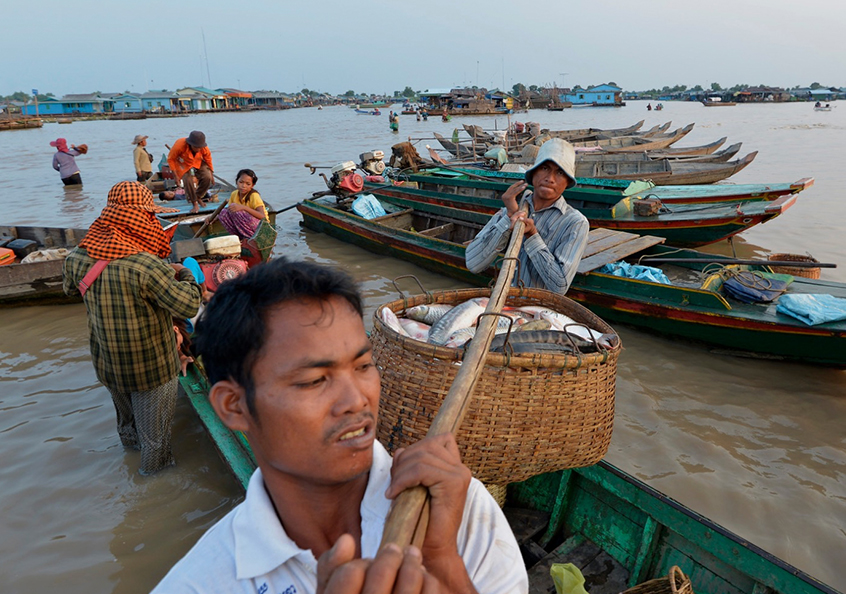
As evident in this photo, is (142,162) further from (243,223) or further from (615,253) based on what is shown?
(615,253)

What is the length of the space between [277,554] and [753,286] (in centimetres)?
554

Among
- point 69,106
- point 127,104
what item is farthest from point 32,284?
point 127,104

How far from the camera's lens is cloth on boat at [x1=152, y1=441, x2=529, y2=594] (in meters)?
0.99

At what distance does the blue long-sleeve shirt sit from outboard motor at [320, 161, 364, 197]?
10206 millimetres

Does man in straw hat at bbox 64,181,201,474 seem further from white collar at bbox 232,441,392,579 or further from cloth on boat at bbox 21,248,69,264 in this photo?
cloth on boat at bbox 21,248,69,264

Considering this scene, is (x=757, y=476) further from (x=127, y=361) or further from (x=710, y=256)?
(x=127, y=361)

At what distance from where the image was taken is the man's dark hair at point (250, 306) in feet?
3.30

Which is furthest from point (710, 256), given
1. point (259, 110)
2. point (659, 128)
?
point (259, 110)

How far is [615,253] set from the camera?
6.13 m

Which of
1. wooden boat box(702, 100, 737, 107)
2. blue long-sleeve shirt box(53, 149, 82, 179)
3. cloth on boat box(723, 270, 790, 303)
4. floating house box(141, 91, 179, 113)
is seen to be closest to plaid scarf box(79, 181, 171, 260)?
cloth on boat box(723, 270, 790, 303)

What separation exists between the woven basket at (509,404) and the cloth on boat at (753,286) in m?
3.92

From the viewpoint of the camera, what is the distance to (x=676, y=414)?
4.72m

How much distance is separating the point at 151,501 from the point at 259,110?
317 feet

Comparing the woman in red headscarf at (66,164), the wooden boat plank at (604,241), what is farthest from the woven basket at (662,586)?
the woman in red headscarf at (66,164)
